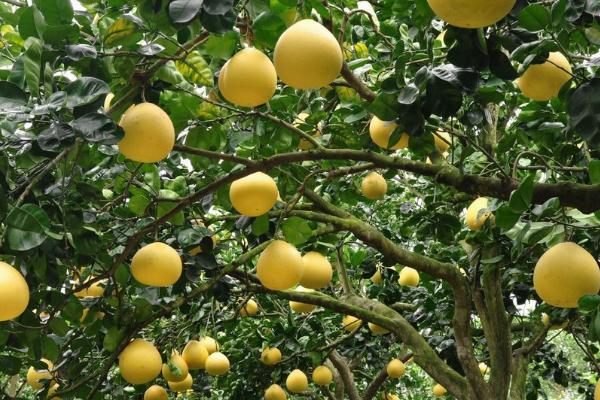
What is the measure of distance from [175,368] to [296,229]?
1.43 m

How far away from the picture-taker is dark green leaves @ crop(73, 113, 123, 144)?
1.55 metres

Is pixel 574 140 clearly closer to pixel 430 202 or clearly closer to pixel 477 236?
pixel 477 236

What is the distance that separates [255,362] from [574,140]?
3722 mm

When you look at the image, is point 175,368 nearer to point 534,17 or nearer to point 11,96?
point 11,96

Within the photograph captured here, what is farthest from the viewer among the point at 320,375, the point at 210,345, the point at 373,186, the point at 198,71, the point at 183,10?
the point at 320,375

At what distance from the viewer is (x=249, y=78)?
1.66 m

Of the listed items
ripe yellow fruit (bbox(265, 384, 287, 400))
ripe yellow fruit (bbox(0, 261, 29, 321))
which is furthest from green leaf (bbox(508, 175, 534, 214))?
ripe yellow fruit (bbox(265, 384, 287, 400))

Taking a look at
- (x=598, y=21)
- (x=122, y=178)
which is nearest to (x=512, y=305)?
(x=122, y=178)

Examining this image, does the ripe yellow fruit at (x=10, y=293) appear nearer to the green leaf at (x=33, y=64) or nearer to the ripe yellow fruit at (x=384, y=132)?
the green leaf at (x=33, y=64)

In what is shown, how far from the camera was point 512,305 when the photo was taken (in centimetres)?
440

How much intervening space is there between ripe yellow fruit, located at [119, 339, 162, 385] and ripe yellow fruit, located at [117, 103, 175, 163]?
4.42 ft

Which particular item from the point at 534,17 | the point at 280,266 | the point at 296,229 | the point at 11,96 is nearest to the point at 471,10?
the point at 534,17

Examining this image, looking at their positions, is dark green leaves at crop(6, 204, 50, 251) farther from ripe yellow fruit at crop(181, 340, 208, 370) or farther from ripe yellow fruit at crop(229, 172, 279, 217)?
ripe yellow fruit at crop(181, 340, 208, 370)

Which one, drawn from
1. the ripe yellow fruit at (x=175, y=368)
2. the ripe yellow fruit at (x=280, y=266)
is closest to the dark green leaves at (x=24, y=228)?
the ripe yellow fruit at (x=280, y=266)
